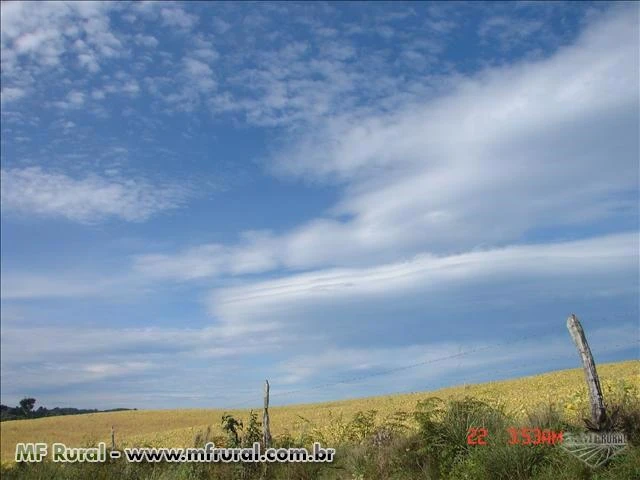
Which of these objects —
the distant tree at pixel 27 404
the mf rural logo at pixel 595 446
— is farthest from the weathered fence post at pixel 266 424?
the distant tree at pixel 27 404

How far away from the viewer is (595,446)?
10555mm

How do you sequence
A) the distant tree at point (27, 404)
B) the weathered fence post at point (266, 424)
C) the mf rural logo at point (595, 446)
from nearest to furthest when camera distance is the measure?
the mf rural logo at point (595, 446) → the weathered fence post at point (266, 424) → the distant tree at point (27, 404)

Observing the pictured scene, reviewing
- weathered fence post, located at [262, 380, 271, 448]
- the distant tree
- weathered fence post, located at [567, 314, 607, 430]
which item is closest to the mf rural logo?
weathered fence post, located at [567, 314, 607, 430]

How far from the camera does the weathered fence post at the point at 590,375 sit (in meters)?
11.2

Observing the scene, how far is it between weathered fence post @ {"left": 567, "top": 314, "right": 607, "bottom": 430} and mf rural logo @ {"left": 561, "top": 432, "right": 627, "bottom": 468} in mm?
281

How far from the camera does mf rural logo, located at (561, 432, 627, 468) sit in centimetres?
1034

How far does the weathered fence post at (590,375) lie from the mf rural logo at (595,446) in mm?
281

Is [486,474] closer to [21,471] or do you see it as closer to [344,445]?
[344,445]

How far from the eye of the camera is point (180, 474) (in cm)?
1437

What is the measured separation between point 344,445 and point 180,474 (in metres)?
4.20

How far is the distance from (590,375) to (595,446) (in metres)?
1.38
